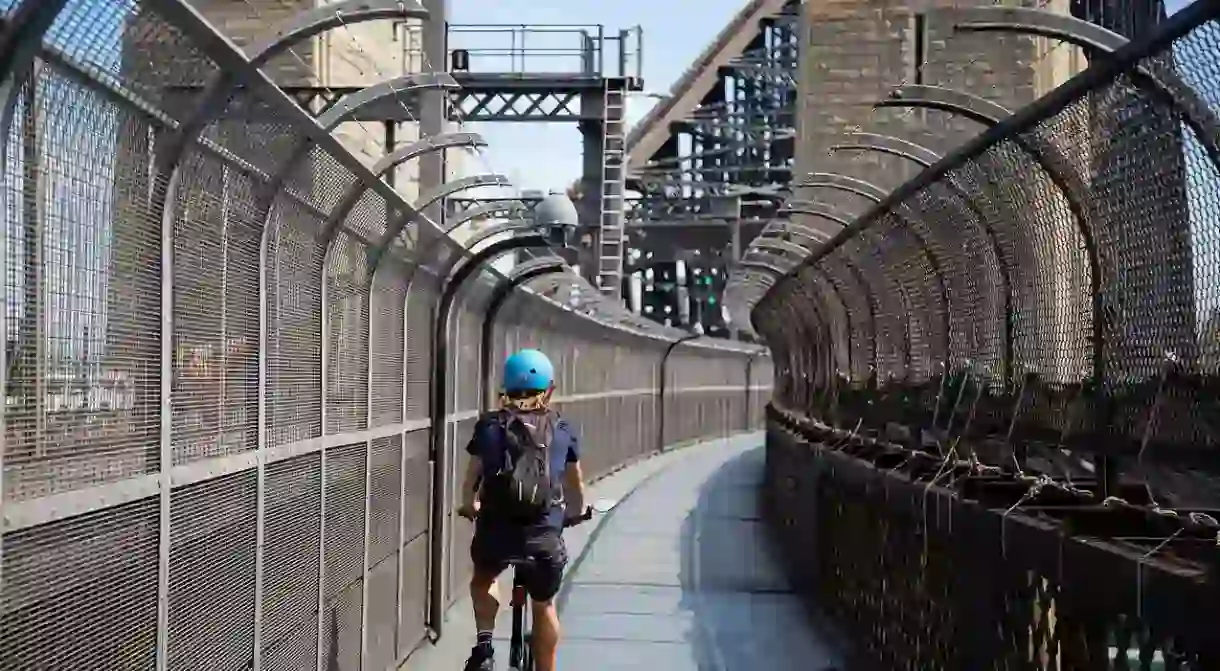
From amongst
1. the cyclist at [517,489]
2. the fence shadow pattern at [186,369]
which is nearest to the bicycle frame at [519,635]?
the cyclist at [517,489]

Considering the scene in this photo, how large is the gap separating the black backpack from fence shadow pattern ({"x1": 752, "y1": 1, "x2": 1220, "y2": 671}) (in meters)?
1.56

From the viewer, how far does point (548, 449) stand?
7.30 meters

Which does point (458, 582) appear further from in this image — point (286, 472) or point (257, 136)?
point (257, 136)

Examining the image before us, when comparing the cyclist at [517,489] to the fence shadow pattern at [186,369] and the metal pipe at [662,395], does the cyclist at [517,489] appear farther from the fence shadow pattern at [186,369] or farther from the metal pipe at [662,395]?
the metal pipe at [662,395]

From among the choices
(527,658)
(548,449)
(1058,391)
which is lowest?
(527,658)

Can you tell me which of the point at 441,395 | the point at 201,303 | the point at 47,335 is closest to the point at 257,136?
the point at 201,303

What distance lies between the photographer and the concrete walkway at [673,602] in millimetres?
10438

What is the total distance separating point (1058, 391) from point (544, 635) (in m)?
2.38

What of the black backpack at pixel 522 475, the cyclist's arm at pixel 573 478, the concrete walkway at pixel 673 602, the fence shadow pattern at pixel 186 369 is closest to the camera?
the fence shadow pattern at pixel 186 369

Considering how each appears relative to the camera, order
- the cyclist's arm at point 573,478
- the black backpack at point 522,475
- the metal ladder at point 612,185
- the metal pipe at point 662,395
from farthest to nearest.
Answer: the metal ladder at point 612,185 < the metal pipe at point 662,395 < the cyclist's arm at point 573,478 < the black backpack at point 522,475

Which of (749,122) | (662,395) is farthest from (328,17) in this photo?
(749,122)

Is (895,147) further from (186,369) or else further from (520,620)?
(186,369)

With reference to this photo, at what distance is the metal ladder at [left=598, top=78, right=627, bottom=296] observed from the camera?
36.7 m

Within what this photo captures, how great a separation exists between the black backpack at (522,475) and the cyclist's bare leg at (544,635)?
521 mm
